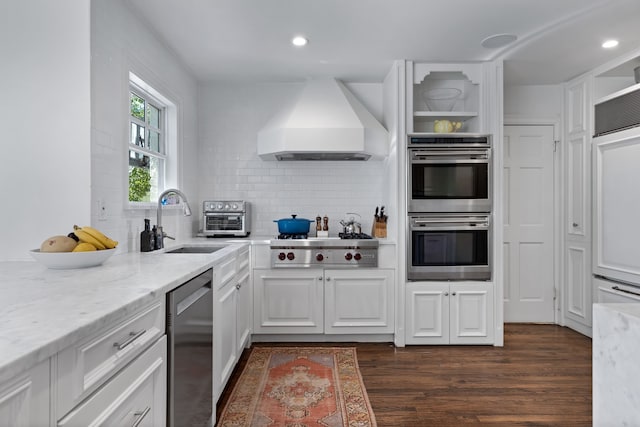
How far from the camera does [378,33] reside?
274cm

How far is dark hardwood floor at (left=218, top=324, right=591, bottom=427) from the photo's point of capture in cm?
212

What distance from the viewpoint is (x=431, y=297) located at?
323 cm

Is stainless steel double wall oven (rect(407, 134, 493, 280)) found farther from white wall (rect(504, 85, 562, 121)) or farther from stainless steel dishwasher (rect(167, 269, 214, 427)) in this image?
stainless steel dishwasher (rect(167, 269, 214, 427))

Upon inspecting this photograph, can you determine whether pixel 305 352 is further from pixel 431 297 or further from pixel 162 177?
pixel 162 177

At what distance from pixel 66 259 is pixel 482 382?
8.40 ft

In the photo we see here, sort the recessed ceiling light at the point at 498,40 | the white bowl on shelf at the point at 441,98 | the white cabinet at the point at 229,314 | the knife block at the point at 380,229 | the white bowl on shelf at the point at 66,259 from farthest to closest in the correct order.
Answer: the knife block at the point at 380,229 < the white bowl on shelf at the point at 441,98 < the recessed ceiling light at the point at 498,40 < the white cabinet at the point at 229,314 < the white bowl on shelf at the point at 66,259

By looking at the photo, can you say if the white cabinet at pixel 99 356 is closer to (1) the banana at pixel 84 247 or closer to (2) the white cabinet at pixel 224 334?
(1) the banana at pixel 84 247

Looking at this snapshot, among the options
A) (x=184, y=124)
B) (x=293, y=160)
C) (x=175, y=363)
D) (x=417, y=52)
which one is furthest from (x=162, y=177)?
(x=417, y=52)

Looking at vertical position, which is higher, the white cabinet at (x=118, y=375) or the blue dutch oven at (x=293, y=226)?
the blue dutch oven at (x=293, y=226)

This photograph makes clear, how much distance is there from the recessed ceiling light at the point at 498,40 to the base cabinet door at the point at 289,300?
2.26m

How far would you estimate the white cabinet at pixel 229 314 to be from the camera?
2.06 meters

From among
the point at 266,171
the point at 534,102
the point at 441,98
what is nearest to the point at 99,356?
the point at 266,171

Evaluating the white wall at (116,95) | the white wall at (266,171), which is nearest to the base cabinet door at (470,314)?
the white wall at (266,171)

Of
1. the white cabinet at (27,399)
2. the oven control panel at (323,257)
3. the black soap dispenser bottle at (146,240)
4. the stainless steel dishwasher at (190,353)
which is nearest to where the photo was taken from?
the white cabinet at (27,399)
